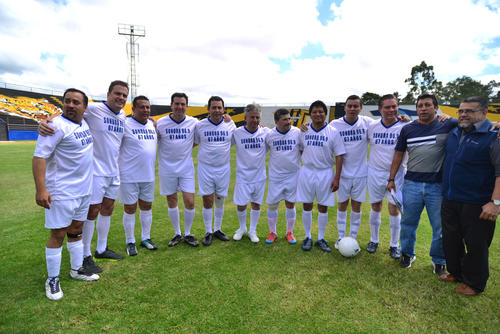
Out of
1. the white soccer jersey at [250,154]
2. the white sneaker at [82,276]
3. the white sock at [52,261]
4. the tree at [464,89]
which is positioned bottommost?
the white sneaker at [82,276]

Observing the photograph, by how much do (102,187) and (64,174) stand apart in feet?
2.21

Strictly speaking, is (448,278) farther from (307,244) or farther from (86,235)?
(86,235)

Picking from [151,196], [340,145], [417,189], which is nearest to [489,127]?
[417,189]

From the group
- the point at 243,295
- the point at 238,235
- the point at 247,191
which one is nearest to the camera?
the point at 243,295

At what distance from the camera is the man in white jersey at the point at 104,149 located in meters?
3.50

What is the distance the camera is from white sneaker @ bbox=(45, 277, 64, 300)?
2.90 m

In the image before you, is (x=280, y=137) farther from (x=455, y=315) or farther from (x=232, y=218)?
(x=455, y=315)

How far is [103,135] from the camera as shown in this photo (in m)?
3.54

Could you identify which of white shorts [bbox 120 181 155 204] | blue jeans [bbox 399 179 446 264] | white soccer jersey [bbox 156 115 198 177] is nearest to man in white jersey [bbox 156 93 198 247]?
white soccer jersey [bbox 156 115 198 177]

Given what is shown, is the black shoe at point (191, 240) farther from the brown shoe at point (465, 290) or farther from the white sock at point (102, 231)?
the brown shoe at point (465, 290)

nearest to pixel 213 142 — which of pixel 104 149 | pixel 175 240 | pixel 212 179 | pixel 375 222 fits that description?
pixel 212 179

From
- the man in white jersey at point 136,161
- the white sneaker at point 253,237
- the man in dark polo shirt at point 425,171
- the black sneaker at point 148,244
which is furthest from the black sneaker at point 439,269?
the man in white jersey at point 136,161

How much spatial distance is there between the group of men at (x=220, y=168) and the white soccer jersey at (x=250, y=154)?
18mm

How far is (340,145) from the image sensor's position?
13.3ft
